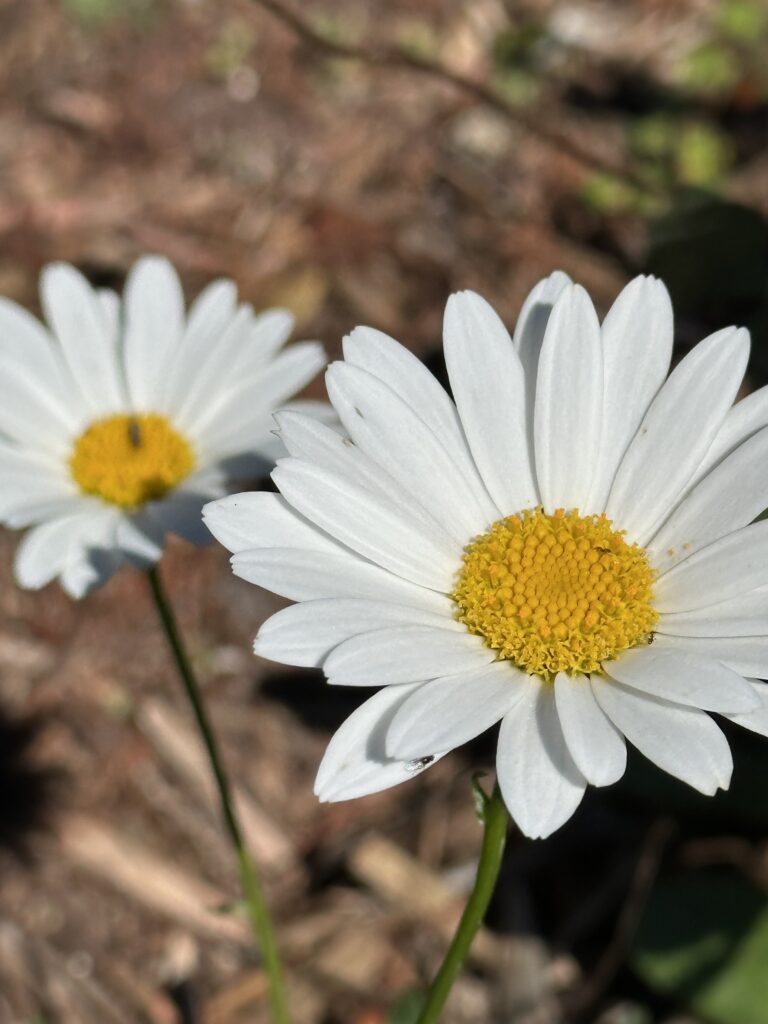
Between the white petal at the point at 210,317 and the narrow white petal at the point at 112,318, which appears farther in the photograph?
the narrow white petal at the point at 112,318

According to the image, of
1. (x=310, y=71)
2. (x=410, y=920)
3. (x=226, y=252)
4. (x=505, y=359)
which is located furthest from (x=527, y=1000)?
(x=310, y=71)

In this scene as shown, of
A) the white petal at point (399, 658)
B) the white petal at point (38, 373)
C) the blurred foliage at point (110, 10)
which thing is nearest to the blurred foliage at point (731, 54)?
the blurred foliage at point (110, 10)

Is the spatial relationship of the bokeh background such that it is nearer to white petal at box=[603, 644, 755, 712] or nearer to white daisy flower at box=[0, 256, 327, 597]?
white daisy flower at box=[0, 256, 327, 597]

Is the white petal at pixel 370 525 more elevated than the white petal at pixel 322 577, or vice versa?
the white petal at pixel 370 525

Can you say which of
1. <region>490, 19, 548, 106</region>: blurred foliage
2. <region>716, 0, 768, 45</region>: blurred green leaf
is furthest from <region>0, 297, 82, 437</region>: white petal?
<region>716, 0, 768, 45</region>: blurred green leaf

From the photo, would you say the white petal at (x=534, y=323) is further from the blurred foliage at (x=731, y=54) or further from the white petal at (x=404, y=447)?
the blurred foliage at (x=731, y=54)

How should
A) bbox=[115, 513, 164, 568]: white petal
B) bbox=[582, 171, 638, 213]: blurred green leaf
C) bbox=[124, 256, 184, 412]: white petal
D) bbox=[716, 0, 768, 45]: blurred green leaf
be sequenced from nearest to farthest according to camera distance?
bbox=[115, 513, 164, 568]: white petal, bbox=[124, 256, 184, 412]: white petal, bbox=[582, 171, 638, 213]: blurred green leaf, bbox=[716, 0, 768, 45]: blurred green leaf

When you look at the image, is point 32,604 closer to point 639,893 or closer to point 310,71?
point 639,893

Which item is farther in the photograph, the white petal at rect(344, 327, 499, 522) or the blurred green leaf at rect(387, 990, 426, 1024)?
the blurred green leaf at rect(387, 990, 426, 1024)

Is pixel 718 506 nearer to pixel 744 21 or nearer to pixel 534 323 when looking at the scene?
pixel 534 323
